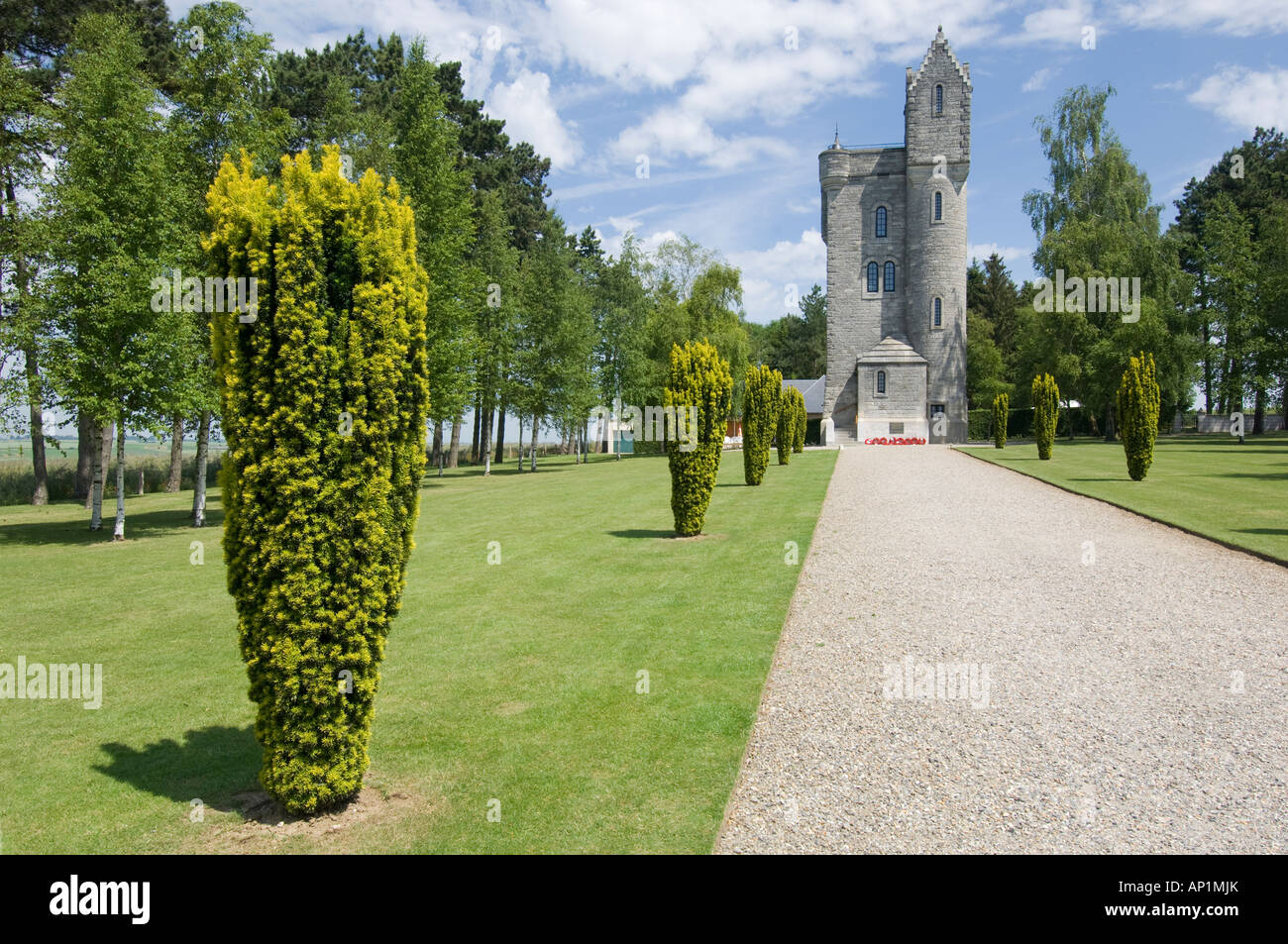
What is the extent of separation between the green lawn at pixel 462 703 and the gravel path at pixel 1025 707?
1.97 ft

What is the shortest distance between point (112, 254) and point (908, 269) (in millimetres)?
53044

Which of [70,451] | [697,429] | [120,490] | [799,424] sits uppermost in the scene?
[799,424]

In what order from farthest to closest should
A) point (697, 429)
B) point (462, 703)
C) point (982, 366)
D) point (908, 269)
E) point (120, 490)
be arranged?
point (982, 366), point (908, 269), point (120, 490), point (697, 429), point (462, 703)

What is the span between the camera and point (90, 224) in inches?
741

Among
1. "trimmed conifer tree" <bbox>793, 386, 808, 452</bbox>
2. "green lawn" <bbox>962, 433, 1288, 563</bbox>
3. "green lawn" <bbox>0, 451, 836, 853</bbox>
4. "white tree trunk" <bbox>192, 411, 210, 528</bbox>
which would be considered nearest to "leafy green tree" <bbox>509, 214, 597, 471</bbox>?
"trimmed conifer tree" <bbox>793, 386, 808, 452</bbox>

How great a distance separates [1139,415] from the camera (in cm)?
2436

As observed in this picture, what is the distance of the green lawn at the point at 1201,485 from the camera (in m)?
15.6

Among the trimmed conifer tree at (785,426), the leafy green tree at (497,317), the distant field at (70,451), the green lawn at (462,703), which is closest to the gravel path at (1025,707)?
the green lawn at (462,703)

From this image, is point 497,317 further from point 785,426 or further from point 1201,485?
point 1201,485

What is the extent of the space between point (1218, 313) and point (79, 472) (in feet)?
202

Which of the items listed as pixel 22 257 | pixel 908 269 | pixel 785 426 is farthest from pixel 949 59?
pixel 22 257

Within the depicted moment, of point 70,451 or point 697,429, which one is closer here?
point 697,429

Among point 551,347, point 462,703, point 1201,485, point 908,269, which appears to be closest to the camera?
point 462,703
